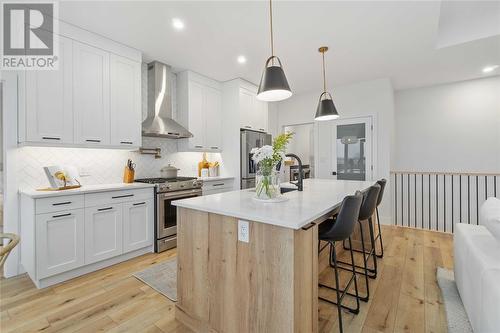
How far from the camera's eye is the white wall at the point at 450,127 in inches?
174

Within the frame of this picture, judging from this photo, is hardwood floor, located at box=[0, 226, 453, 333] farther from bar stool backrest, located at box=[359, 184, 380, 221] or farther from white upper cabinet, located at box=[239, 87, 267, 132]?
white upper cabinet, located at box=[239, 87, 267, 132]

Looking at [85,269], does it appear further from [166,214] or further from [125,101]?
[125,101]

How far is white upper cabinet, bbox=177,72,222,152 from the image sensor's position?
161 inches

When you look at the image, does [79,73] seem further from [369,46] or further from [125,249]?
[369,46]

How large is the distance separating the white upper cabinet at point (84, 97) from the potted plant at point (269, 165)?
223cm

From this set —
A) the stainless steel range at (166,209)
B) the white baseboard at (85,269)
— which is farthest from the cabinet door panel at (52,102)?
the white baseboard at (85,269)

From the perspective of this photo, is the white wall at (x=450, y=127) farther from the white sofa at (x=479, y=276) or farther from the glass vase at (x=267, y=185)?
the glass vase at (x=267, y=185)

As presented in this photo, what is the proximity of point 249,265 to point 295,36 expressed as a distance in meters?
2.73

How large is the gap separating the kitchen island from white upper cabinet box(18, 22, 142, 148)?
1868mm

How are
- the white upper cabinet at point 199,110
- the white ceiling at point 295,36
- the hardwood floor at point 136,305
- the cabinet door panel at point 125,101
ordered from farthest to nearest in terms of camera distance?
the white upper cabinet at point 199,110, the cabinet door panel at point 125,101, the white ceiling at point 295,36, the hardwood floor at point 136,305

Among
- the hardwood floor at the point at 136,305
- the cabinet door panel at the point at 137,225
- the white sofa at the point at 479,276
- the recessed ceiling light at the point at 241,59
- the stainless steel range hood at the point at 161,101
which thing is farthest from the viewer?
the stainless steel range hood at the point at 161,101

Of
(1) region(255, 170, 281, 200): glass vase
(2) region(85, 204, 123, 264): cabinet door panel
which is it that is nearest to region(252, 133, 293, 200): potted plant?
(1) region(255, 170, 281, 200): glass vase

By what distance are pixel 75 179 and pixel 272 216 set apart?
260cm

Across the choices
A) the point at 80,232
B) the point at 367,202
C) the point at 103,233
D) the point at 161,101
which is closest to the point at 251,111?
the point at 161,101
